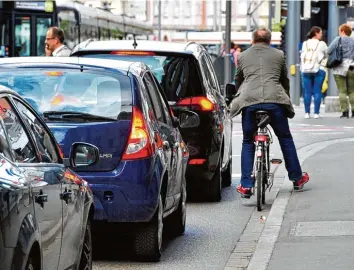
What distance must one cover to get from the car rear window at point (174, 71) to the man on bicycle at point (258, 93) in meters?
0.46

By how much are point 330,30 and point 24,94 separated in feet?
90.7

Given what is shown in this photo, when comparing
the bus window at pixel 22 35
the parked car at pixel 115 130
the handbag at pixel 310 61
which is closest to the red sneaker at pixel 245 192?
the parked car at pixel 115 130

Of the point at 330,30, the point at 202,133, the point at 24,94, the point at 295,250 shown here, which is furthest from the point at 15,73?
the point at 330,30

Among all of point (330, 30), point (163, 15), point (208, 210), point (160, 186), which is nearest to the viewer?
Result: point (160, 186)

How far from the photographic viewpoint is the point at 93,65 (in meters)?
9.92

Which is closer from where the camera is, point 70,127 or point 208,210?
point 70,127

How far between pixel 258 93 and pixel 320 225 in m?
2.30

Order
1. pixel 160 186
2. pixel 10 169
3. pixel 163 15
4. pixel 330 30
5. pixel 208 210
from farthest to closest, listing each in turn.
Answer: pixel 163 15
pixel 330 30
pixel 208 210
pixel 160 186
pixel 10 169

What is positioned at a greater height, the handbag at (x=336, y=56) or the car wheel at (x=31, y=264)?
the car wheel at (x=31, y=264)

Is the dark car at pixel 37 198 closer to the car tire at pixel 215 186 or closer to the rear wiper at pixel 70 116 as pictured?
the rear wiper at pixel 70 116

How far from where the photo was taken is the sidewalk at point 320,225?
30.0 ft

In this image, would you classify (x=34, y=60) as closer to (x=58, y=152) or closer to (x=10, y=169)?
(x=58, y=152)

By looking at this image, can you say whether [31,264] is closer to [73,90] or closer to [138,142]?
[138,142]

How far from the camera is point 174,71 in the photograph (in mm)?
13125
